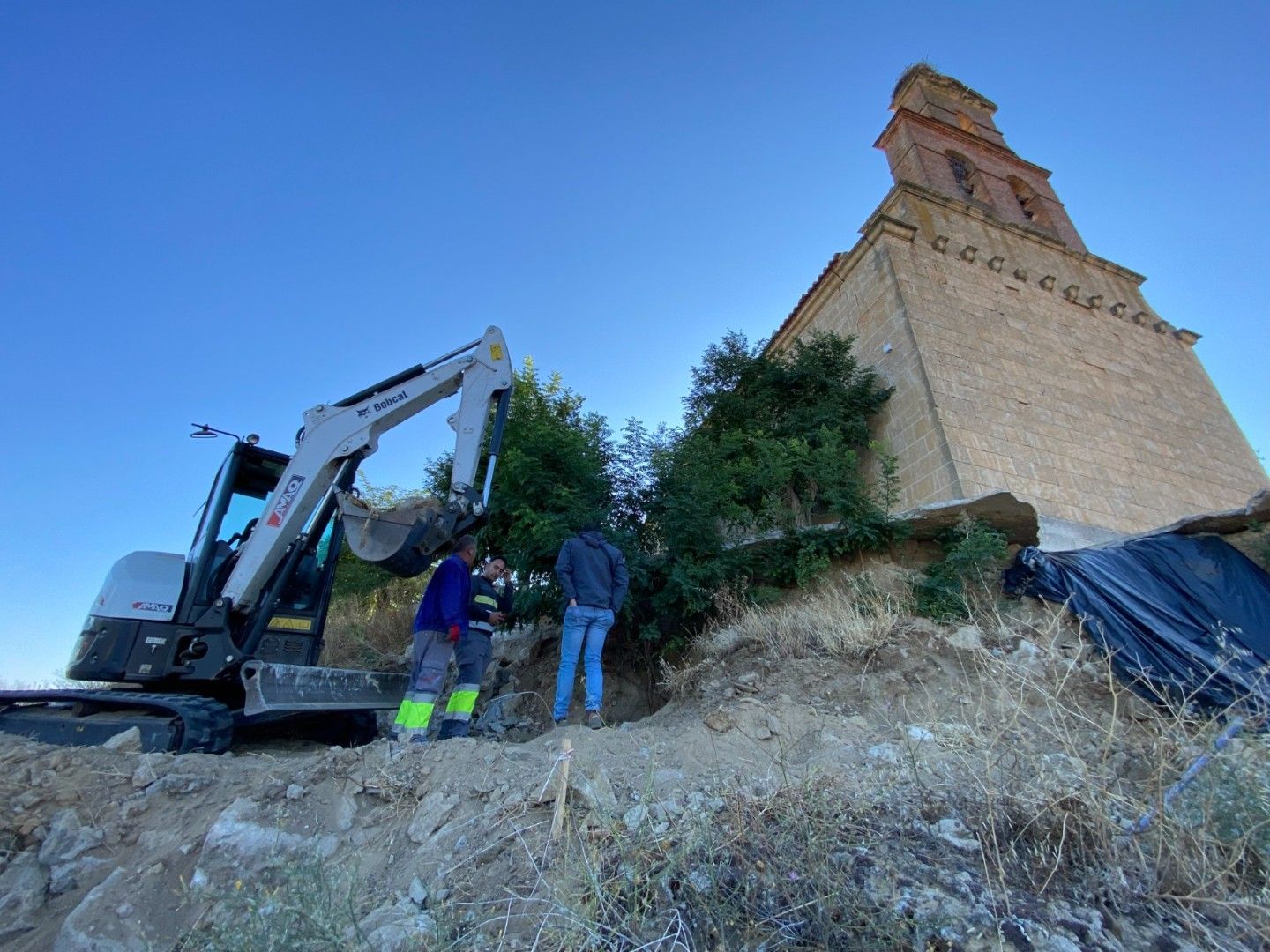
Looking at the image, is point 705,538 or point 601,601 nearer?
point 601,601

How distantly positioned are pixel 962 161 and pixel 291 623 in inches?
659

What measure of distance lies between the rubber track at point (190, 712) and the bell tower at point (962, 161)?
1362cm

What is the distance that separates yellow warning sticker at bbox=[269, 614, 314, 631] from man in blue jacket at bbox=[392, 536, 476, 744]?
1.18 metres

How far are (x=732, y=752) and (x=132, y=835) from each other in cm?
336

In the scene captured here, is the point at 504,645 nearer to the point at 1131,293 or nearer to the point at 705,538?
the point at 705,538

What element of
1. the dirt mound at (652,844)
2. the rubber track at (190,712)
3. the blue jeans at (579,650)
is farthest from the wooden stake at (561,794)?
the rubber track at (190,712)

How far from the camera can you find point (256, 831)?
10.3ft

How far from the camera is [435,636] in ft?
16.7

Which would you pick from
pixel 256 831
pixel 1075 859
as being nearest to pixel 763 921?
pixel 1075 859

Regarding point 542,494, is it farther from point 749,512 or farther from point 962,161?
point 962,161

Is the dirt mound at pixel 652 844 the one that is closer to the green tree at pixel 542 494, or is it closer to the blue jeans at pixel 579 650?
the blue jeans at pixel 579 650

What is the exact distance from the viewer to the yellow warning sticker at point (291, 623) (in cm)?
540

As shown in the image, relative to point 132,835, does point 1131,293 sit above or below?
above

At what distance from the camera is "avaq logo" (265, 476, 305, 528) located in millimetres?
5234
